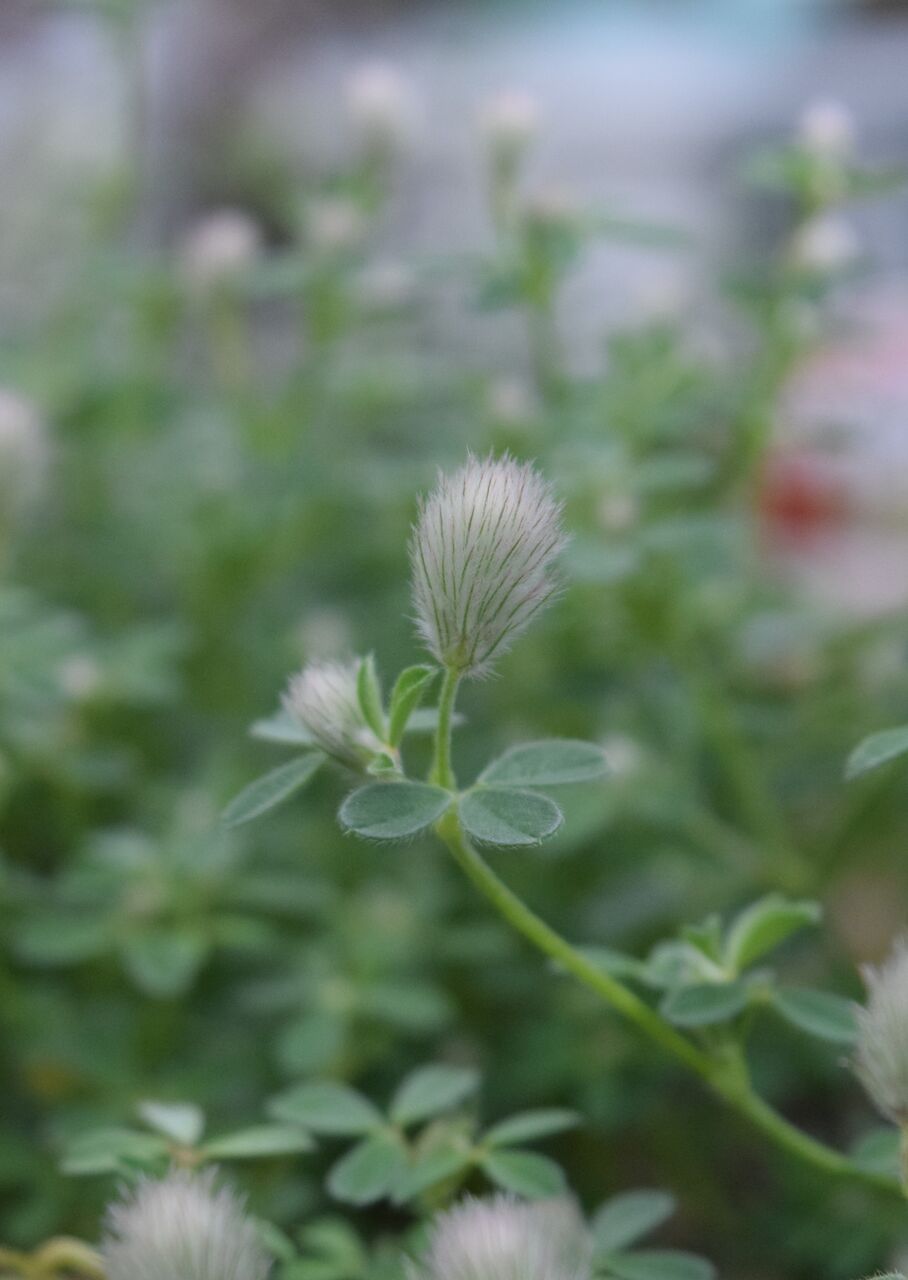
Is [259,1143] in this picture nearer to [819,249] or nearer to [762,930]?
[762,930]

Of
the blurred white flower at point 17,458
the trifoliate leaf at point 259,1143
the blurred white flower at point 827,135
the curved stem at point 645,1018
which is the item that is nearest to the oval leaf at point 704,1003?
the curved stem at point 645,1018

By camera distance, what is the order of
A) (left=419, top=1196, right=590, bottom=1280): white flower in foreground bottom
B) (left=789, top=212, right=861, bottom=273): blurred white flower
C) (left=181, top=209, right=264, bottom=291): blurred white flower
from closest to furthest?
(left=419, top=1196, right=590, bottom=1280): white flower in foreground bottom, (left=789, top=212, right=861, bottom=273): blurred white flower, (left=181, top=209, right=264, bottom=291): blurred white flower

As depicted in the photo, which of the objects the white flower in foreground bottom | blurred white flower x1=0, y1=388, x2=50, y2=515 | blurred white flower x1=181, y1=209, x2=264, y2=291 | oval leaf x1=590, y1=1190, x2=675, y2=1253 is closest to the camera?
the white flower in foreground bottom

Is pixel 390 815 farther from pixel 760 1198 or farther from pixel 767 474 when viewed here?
pixel 767 474

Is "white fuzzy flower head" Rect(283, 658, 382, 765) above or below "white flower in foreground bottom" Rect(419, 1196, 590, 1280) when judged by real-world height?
above

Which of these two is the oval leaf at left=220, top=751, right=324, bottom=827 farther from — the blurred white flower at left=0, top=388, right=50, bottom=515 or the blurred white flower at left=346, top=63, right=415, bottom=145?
the blurred white flower at left=346, top=63, right=415, bottom=145

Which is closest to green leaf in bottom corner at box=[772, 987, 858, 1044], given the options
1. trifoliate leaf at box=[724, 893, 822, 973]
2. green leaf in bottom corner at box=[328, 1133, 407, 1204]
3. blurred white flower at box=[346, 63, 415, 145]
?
trifoliate leaf at box=[724, 893, 822, 973]

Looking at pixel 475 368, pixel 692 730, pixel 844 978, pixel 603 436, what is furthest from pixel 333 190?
pixel 844 978

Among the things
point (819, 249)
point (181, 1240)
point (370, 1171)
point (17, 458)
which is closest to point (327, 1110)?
point (370, 1171)
